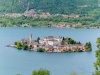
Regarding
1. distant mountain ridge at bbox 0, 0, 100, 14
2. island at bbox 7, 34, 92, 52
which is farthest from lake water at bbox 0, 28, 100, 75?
distant mountain ridge at bbox 0, 0, 100, 14

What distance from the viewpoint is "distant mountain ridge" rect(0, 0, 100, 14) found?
283ft

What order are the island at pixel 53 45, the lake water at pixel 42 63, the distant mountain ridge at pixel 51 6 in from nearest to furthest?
the lake water at pixel 42 63 < the island at pixel 53 45 < the distant mountain ridge at pixel 51 6

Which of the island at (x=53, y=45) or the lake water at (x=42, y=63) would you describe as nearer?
the lake water at (x=42, y=63)

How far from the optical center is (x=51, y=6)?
86812 mm

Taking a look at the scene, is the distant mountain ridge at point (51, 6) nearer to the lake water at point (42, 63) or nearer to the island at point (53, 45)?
the island at point (53, 45)

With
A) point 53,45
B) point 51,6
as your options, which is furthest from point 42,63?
point 51,6

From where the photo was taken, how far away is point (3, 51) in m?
37.4

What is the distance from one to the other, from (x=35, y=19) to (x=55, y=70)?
5605 cm

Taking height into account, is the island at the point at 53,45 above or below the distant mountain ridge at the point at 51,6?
below

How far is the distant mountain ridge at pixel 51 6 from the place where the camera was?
283 ft

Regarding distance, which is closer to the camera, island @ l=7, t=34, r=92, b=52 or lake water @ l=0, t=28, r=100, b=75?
lake water @ l=0, t=28, r=100, b=75

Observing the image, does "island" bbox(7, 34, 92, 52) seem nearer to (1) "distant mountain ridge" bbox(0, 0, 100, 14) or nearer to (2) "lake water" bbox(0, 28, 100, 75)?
(2) "lake water" bbox(0, 28, 100, 75)

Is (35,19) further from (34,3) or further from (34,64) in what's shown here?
(34,64)

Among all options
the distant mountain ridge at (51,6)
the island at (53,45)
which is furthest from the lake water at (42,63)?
the distant mountain ridge at (51,6)
